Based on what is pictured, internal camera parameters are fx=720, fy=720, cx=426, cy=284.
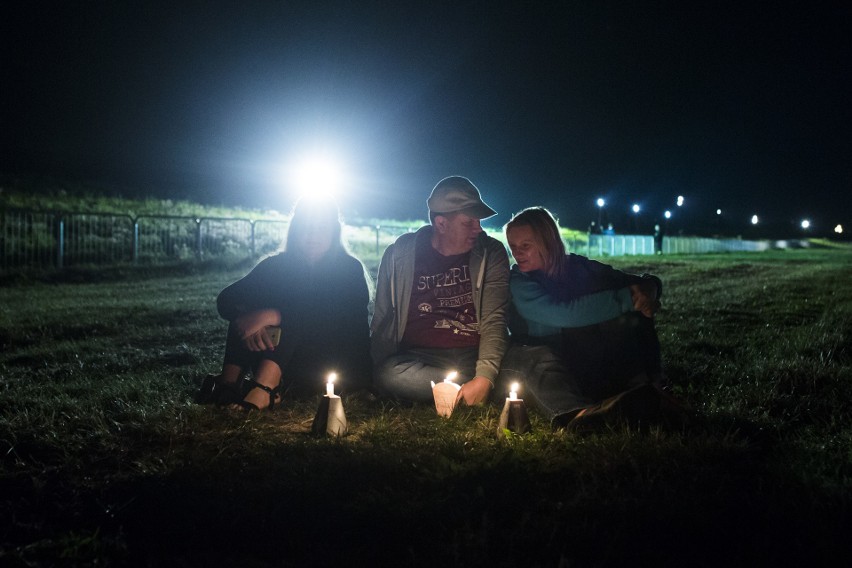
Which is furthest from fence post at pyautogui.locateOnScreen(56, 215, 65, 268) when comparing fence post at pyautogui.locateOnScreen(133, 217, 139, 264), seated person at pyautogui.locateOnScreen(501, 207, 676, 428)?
Answer: seated person at pyautogui.locateOnScreen(501, 207, 676, 428)

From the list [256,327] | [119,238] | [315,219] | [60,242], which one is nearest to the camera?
[256,327]

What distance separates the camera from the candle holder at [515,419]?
4.04 meters

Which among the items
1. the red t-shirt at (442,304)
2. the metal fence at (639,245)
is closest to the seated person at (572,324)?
the red t-shirt at (442,304)

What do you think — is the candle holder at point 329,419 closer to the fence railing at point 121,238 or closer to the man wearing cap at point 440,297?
the man wearing cap at point 440,297

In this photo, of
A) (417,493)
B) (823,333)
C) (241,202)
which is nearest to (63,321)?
(417,493)

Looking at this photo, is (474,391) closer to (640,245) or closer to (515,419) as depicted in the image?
(515,419)

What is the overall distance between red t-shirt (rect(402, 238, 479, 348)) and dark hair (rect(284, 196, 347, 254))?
63 cm

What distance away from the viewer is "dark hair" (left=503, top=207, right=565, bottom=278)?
4812 millimetres

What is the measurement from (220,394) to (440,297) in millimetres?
1625

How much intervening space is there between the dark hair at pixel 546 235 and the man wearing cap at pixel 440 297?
212 mm

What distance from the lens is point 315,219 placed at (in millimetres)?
5215

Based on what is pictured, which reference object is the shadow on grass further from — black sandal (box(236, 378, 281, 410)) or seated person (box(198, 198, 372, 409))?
seated person (box(198, 198, 372, 409))

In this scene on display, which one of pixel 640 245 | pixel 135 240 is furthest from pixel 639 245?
pixel 135 240

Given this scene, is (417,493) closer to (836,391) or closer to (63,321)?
(836,391)
